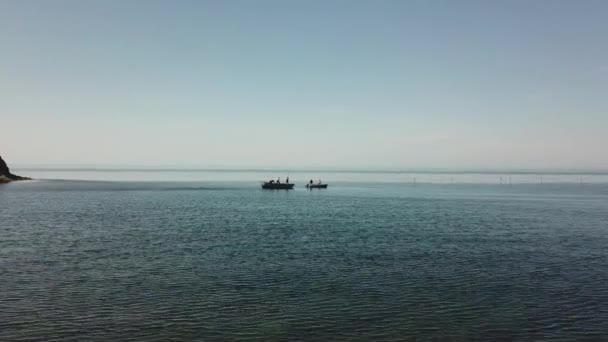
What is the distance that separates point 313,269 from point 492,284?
42.0 feet

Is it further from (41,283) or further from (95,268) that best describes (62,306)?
(95,268)

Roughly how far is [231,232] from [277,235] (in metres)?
6.06

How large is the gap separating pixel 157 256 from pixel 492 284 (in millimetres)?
26925

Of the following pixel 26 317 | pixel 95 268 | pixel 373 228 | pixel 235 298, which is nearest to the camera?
pixel 26 317

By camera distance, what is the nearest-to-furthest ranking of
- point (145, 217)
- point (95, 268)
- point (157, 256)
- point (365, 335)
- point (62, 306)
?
point (365, 335), point (62, 306), point (95, 268), point (157, 256), point (145, 217)

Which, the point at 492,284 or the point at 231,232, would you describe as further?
the point at 231,232

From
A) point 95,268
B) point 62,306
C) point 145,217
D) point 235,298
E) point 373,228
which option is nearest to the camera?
point 62,306

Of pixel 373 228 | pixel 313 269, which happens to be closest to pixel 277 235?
pixel 373 228

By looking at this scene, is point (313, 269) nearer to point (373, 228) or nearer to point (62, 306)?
point (62, 306)

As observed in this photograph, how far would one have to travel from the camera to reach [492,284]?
1224 inches

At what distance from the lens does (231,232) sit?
2191 inches

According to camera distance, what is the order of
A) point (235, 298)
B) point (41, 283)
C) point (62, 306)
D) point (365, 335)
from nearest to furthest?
point (365, 335), point (62, 306), point (235, 298), point (41, 283)

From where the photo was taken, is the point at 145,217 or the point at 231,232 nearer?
the point at 231,232

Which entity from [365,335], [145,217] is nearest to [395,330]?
[365,335]
